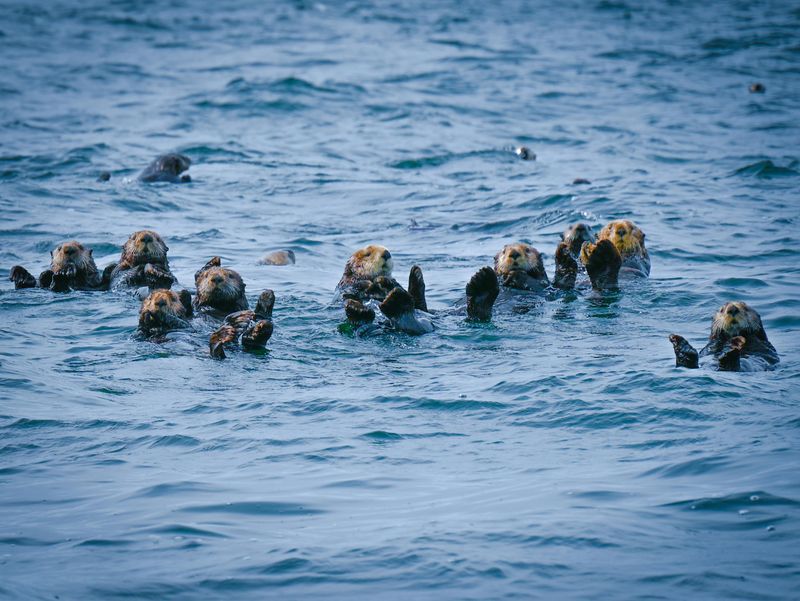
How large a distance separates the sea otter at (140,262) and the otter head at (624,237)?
450cm

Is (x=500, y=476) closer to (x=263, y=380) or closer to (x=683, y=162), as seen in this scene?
(x=263, y=380)

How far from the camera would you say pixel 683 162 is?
59.0 feet

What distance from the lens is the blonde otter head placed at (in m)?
9.86

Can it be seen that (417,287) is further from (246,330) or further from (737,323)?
(737,323)

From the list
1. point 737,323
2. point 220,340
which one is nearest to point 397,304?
point 220,340

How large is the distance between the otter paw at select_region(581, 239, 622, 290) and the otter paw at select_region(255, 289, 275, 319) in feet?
10.2

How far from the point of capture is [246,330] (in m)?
8.99

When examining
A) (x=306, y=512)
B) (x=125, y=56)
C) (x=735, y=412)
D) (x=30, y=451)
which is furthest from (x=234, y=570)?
(x=125, y=56)

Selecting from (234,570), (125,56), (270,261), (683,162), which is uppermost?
(125,56)

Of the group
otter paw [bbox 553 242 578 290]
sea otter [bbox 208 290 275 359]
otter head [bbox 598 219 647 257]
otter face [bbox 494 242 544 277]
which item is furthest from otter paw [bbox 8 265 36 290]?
otter head [bbox 598 219 647 257]

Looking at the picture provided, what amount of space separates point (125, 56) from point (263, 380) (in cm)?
2354

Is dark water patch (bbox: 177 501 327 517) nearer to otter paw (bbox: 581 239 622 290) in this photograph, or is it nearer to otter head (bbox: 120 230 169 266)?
otter paw (bbox: 581 239 622 290)

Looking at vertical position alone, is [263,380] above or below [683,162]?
below

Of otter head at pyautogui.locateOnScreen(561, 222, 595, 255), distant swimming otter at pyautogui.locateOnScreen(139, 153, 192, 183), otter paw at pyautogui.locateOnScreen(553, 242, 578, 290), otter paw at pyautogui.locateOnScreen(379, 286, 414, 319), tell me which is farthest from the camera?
distant swimming otter at pyautogui.locateOnScreen(139, 153, 192, 183)
